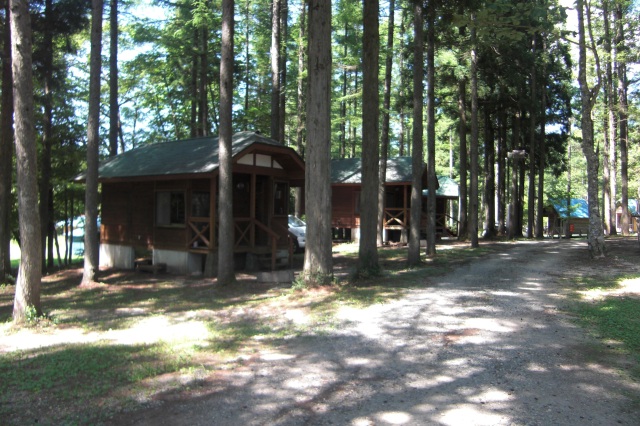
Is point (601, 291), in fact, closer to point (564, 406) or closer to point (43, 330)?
point (564, 406)

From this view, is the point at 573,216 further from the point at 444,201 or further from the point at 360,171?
the point at 360,171

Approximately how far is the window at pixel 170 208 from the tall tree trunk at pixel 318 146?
21.0 ft

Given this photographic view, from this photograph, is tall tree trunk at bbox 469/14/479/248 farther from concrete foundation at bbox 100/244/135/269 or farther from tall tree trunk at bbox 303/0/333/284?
concrete foundation at bbox 100/244/135/269

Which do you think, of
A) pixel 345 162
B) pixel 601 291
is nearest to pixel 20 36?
pixel 601 291

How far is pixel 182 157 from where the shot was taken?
14750 mm

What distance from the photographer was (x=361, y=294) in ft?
30.6

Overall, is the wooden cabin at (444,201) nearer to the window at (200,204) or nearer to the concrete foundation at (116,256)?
the window at (200,204)

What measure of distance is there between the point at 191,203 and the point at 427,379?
1106 cm

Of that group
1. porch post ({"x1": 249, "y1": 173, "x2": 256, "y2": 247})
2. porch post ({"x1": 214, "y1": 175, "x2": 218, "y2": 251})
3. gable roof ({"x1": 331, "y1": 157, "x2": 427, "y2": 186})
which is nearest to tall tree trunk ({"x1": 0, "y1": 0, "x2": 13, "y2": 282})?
porch post ({"x1": 214, "y1": 175, "x2": 218, "y2": 251})

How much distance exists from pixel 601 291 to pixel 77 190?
19113 millimetres

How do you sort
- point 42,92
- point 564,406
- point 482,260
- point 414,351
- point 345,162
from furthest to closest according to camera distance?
1. point 345,162
2. point 42,92
3. point 482,260
4. point 414,351
5. point 564,406

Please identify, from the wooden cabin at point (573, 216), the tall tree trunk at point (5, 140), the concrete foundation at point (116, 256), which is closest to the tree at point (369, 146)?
the concrete foundation at point (116, 256)

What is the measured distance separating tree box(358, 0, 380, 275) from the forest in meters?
0.03

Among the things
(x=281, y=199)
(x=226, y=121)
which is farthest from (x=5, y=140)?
(x=281, y=199)
